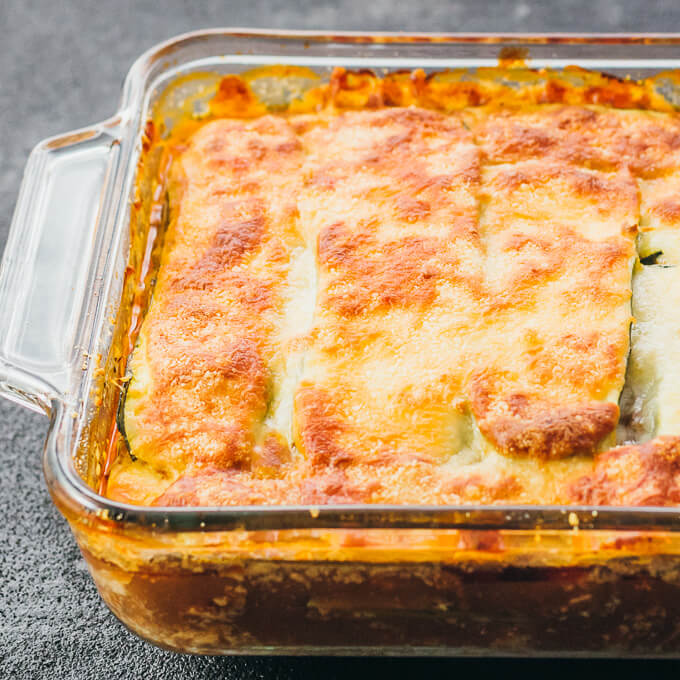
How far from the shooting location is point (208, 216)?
75.7 inches

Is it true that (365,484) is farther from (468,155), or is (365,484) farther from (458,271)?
(468,155)

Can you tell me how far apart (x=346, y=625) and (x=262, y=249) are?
748 mm

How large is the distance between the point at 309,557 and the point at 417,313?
533mm

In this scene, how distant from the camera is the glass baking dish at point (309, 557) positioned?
131cm

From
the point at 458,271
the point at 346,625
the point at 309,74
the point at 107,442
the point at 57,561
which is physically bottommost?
the point at 57,561

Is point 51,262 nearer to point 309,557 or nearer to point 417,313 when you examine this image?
point 417,313

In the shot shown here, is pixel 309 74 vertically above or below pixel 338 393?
above

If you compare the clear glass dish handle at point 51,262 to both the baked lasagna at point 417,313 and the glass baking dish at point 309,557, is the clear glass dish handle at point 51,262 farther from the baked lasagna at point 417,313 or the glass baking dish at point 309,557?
the baked lasagna at point 417,313

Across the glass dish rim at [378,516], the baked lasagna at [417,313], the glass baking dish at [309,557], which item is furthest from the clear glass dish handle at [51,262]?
the glass dish rim at [378,516]

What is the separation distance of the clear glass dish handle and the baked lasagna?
0.14m

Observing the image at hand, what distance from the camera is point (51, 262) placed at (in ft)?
5.91

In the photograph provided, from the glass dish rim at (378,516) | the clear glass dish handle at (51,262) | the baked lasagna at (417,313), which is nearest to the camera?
the glass dish rim at (378,516)

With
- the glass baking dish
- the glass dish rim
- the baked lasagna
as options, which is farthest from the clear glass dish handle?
the glass dish rim

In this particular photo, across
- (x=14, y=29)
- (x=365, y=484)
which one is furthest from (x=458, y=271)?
(x=14, y=29)
